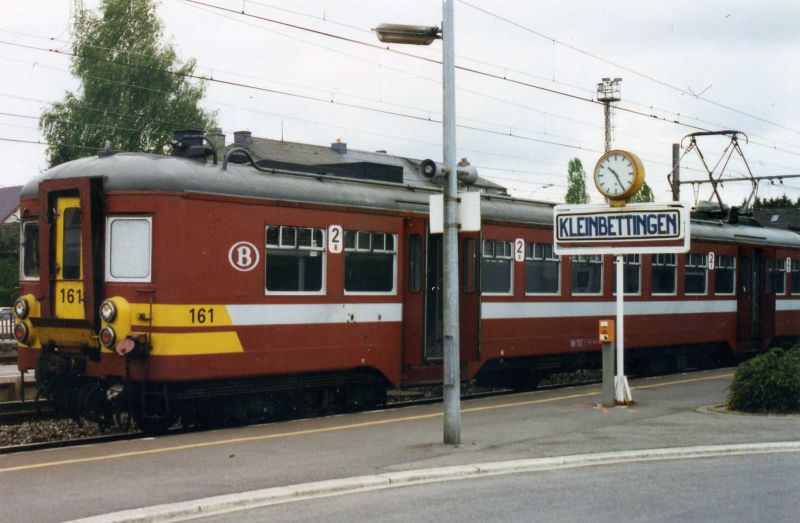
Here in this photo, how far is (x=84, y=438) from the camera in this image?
13586 millimetres

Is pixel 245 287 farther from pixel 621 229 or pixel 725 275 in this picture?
pixel 725 275

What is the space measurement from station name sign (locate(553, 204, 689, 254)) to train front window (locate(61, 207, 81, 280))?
7092mm

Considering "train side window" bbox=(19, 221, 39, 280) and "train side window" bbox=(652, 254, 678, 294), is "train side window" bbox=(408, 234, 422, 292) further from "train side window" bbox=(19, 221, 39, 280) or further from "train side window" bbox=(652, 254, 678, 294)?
"train side window" bbox=(652, 254, 678, 294)

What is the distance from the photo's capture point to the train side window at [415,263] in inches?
655

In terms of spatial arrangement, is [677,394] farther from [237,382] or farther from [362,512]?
[362,512]

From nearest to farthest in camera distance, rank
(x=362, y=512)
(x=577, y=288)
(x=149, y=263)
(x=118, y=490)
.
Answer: (x=362, y=512)
(x=118, y=490)
(x=149, y=263)
(x=577, y=288)

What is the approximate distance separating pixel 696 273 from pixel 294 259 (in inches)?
497

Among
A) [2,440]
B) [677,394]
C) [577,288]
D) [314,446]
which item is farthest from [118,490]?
[577,288]

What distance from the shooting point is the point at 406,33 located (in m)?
12.5

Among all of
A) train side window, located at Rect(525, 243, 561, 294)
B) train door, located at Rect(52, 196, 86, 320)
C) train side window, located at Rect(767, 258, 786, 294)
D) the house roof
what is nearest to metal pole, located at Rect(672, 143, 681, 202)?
train side window, located at Rect(767, 258, 786, 294)

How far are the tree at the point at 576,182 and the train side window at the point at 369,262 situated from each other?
58.7 m

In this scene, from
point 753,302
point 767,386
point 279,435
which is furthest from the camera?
point 753,302

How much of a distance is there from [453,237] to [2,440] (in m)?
6.44

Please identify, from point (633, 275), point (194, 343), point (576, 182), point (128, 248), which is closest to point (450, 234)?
point (194, 343)
